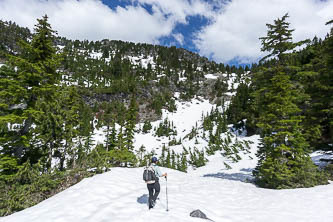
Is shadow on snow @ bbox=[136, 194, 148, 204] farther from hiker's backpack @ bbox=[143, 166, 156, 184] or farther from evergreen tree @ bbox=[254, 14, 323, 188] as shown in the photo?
evergreen tree @ bbox=[254, 14, 323, 188]

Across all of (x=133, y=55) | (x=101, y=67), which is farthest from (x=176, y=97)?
(x=133, y=55)

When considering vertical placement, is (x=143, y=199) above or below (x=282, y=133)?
below

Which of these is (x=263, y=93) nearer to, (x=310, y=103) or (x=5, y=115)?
(x=310, y=103)

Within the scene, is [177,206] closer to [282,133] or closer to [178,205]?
[178,205]

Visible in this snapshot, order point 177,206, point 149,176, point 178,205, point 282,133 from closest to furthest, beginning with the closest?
point 149,176, point 177,206, point 178,205, point 282,133

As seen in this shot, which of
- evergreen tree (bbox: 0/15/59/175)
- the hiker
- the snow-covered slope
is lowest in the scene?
the snow-covered slope

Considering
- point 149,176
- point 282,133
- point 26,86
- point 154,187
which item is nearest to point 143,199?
point 154,187

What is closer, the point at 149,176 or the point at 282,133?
the point at 149,176

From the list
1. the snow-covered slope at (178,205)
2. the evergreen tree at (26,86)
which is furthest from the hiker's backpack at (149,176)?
the evergreen tree at (26,86)

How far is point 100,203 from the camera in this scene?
602 cm

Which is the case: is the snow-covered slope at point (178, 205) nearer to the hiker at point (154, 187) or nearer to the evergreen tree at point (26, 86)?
the hiker at point (154, 187)

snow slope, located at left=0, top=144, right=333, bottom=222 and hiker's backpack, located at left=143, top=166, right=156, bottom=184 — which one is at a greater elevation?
hiker's backpack, located at left=143, top=166, right=156, bottom=184

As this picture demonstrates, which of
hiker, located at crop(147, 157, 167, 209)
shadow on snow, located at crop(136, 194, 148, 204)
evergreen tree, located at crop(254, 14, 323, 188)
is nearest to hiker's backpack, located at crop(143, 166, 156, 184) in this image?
hiker, located at crop(147, 157, 167, 209)

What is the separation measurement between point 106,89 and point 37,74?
8184 centimetres
